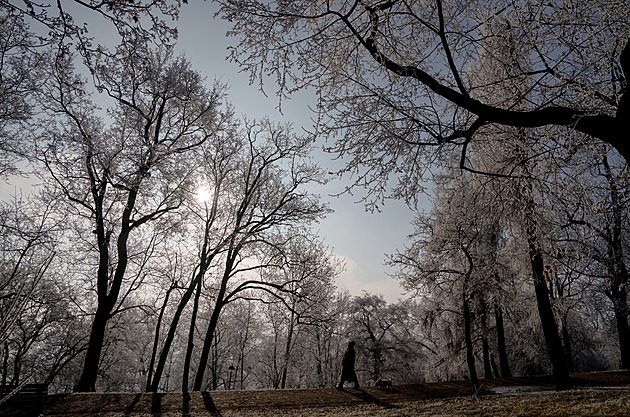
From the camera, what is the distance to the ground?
6.10m

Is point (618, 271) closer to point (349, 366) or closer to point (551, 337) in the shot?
point (551, 337)

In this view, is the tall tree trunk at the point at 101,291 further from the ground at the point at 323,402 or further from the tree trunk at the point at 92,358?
the ground at the point at 323,402

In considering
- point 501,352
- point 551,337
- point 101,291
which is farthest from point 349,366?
point 501,352

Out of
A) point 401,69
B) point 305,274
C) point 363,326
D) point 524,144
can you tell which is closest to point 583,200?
point 524,144

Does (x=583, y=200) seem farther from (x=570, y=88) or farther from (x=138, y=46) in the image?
(x=138, y=46)

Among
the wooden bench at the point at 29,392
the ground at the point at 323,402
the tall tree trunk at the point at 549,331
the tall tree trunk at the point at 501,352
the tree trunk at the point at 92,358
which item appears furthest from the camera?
the tall tree trunk at the point at 501,352

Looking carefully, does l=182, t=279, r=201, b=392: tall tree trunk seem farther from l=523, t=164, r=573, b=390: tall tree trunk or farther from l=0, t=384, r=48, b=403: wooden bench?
l=523, t=164, r=573, b=390: tall tree trunk

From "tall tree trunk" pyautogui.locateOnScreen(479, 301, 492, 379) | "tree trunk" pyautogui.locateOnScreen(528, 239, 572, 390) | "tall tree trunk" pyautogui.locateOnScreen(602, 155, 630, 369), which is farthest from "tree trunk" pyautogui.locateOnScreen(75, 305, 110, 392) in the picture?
"tall tree trunk" pyautogui.locateOnScreen(479, 301, 492, 379)

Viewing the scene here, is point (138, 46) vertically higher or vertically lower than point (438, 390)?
higher

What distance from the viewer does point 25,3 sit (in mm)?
3424

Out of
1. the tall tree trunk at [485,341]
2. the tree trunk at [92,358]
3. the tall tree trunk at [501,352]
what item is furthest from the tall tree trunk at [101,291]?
the tall tree trunk at [485,341]

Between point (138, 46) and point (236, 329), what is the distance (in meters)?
38.1

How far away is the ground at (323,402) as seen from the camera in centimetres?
610

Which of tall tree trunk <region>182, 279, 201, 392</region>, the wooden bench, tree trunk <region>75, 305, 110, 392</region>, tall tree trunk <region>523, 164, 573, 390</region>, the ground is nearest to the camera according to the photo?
the ground
